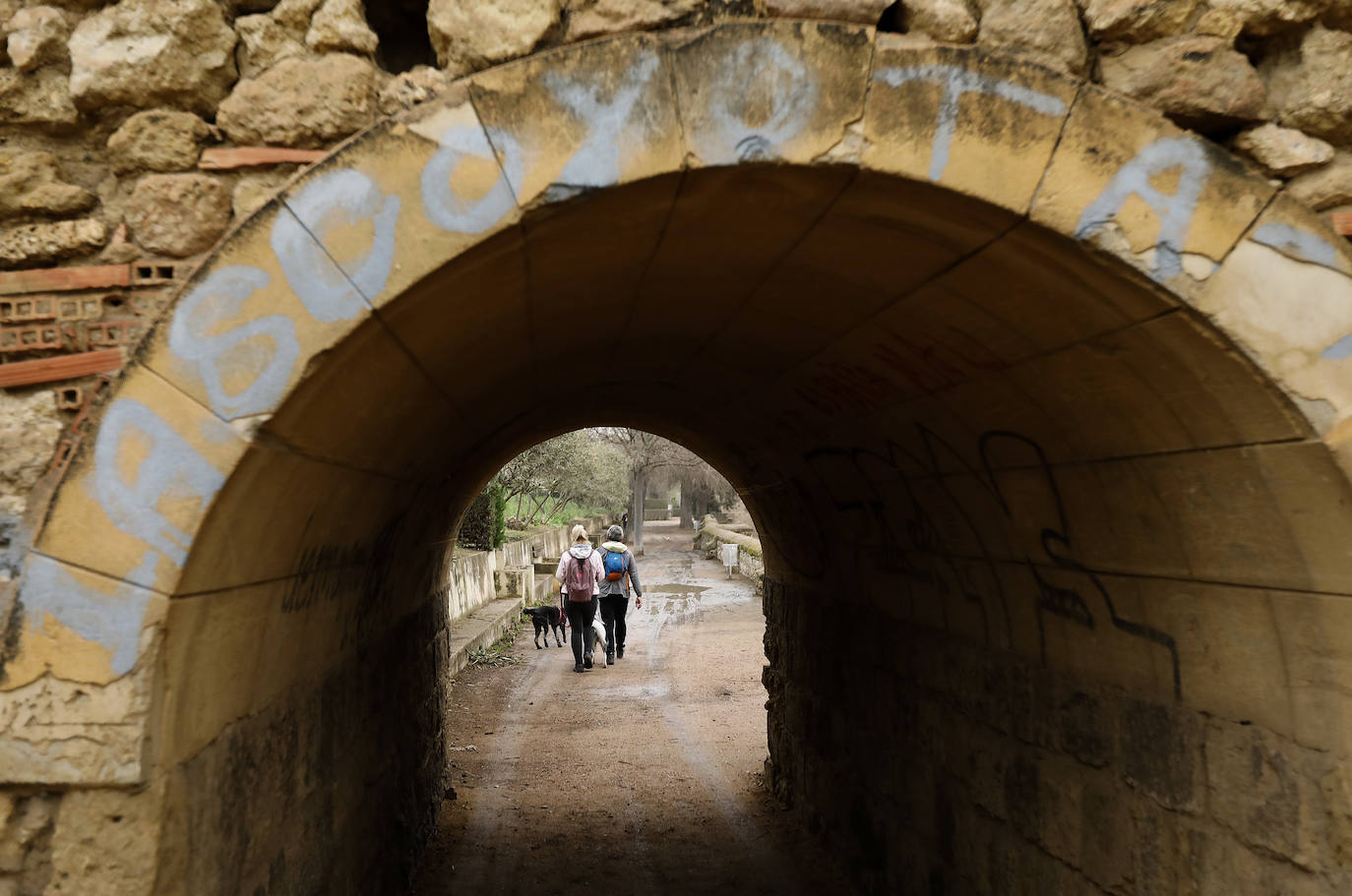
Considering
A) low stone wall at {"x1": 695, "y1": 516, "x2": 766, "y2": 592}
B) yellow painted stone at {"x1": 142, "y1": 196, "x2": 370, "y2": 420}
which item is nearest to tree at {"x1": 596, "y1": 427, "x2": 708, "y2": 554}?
low stone wall at {"x1": 695, "y1": 516, "x2": 766, "y2": 592}

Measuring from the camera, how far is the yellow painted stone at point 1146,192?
2.47m

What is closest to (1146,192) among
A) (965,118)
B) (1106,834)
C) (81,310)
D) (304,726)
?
(965,118)

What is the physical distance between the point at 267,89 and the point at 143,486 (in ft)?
3.78

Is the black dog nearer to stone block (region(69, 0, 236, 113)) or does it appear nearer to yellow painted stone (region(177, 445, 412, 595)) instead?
yellow painted stone (region(177, 445, 412, 595))

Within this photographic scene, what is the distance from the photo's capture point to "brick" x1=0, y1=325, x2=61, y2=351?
8.37 ft

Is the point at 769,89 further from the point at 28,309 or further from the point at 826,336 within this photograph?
the point at 28,309

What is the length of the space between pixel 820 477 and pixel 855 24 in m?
3.43

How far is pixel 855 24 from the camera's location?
255 centimetres

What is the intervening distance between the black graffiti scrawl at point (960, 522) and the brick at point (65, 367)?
2896 mm

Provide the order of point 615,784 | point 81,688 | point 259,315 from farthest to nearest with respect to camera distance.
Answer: point 615,784, point 259,315, point 81,688

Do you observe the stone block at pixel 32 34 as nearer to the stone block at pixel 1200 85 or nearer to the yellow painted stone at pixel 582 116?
the yellow painted stone at pixel 582 116

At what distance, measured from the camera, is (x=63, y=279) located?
2.58 meters

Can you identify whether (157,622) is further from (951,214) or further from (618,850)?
(618,850)

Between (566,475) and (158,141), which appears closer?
(158,141)
